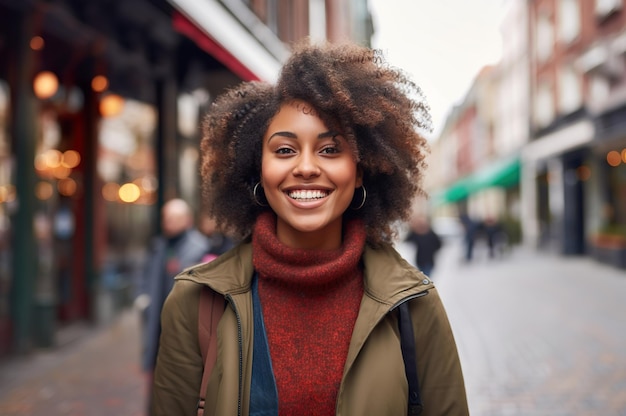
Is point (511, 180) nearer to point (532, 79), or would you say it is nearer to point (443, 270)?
point (532, 79)

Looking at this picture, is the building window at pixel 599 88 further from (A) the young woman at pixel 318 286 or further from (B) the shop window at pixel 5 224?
(A) the young woman at pixel 318 286

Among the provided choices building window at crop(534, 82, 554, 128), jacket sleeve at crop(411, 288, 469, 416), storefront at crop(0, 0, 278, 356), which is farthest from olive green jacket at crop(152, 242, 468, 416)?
building window at crop(534, 82, 554, 128)

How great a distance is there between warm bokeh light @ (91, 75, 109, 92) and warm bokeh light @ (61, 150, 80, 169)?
1.06 m

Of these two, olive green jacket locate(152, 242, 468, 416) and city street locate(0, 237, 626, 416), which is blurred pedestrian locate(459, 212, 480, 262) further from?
olive green jacket locate(152, 242, 468, 416)

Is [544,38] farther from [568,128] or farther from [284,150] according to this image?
[284,150]

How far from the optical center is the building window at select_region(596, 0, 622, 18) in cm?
1624

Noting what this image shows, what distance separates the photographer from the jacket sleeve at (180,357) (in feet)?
5.92

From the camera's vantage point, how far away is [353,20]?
31.7 metres

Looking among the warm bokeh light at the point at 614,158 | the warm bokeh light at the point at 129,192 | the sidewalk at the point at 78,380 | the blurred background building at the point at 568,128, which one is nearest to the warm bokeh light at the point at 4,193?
the sidewalk at the point at 78,380

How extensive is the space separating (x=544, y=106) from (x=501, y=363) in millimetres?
19550

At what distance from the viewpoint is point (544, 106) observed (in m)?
23.7

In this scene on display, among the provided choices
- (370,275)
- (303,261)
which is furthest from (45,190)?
(370,275)

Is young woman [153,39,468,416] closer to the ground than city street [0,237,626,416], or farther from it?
farther from it

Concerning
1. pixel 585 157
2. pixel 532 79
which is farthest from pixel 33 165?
pixel 532 79
